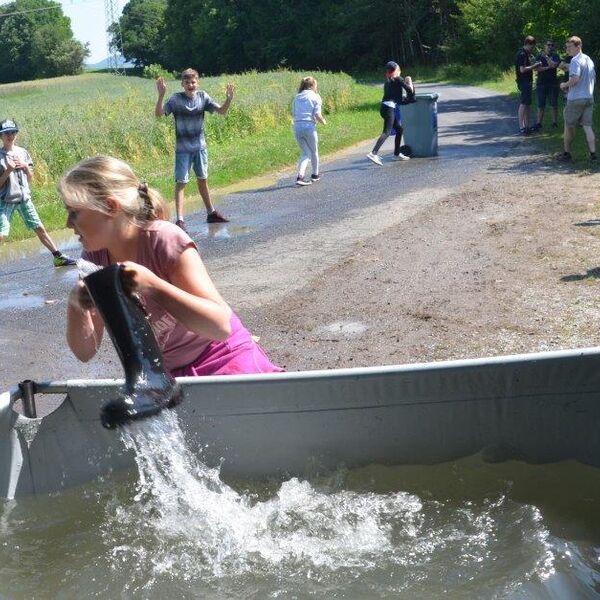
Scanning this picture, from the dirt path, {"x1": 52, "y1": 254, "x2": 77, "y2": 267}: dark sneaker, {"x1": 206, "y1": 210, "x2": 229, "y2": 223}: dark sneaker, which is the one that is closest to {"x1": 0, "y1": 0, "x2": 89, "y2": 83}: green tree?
{"x1": 206, "y1": 210, "x2": 229, "y2": 223}: dark sneaker

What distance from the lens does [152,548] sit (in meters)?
4.55

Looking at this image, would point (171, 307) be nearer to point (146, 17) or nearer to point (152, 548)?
point (152, 548)

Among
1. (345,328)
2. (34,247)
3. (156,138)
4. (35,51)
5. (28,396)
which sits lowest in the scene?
(34,247)

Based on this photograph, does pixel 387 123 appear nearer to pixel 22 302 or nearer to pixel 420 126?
pixel 420 126

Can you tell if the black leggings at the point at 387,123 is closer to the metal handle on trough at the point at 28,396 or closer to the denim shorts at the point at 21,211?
the denim shorts at the point at 21,211

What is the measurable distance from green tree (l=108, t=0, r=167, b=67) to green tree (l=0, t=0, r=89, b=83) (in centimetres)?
653

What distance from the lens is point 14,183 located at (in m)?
11.5

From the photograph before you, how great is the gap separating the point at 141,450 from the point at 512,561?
171cm

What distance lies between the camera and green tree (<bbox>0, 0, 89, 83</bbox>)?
14050 centimetres

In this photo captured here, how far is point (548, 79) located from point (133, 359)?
1932 cm

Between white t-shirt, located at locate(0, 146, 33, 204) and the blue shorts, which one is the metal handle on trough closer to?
white t-shirt, located at locate(0, 146, 33, 204)

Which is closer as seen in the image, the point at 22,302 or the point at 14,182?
the point at 22,302

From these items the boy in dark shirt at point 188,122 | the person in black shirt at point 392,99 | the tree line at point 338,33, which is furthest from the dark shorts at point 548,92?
the tree line at point 338,33

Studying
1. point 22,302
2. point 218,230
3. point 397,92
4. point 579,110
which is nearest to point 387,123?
point 397,92
